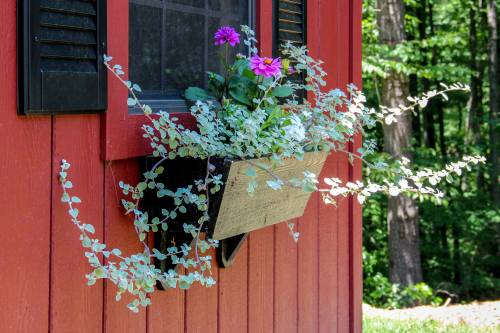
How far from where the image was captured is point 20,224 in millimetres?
1842

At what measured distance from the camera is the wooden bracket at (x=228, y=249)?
8.49 ft

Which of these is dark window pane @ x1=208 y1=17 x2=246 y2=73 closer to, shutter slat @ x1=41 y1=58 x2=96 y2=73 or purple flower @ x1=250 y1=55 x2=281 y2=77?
purple flower @ x1=250 y1=55 x2=281 y2=77

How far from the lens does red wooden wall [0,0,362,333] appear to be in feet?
5.94

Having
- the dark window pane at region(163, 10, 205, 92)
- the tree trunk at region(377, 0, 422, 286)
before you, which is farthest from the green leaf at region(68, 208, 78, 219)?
the tree trunk at region(377, 0, 422, 286)

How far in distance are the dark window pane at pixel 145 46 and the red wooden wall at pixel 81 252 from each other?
22 centimetres

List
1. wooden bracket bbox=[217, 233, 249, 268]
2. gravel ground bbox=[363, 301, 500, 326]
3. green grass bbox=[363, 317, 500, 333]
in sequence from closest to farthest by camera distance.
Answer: wooden bracket bbox=[217, 233, 249, 268]
green grass bbox=[363, 317, 500, 333]
gravel ground bbox=[363, 301, 500, 326]

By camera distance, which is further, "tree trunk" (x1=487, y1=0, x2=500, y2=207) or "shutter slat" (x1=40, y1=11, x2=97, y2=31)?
"tree trunk" (x1=487, y1=0, x2=500, y2=207)

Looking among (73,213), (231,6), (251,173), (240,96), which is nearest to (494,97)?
(231,6)

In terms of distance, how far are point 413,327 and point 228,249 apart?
3.85m

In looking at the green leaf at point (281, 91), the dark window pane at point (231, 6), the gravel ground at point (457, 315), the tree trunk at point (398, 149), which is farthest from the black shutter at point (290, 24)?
the tree trunk at point (398, 149)

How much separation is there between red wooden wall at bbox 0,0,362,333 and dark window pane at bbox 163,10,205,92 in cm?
32

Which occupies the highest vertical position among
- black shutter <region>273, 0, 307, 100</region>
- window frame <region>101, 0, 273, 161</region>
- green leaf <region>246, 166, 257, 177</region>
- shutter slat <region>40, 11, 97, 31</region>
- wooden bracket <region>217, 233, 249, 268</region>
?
black shutter <region>273, 0, 307, 100</region>

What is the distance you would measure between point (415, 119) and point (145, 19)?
1286 centimetres

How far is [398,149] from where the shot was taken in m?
10.0
